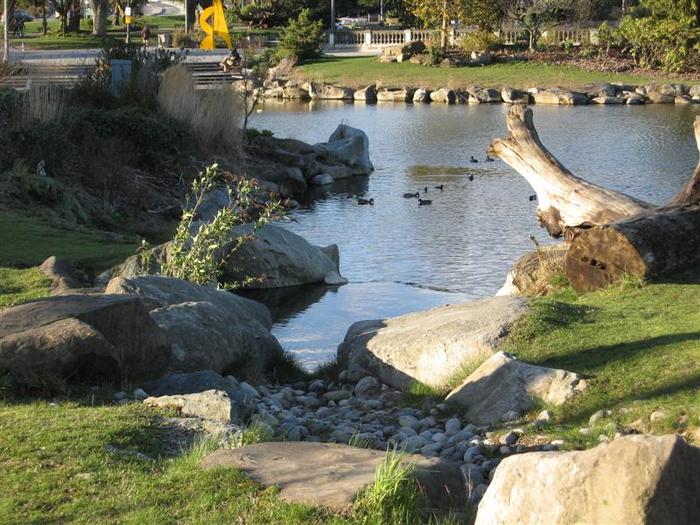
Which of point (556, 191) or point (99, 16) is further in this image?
point (99, 16)

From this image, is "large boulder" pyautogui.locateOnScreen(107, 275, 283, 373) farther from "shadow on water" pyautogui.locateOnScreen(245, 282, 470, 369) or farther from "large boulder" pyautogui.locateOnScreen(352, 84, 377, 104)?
"large boulder" pyautogui.locateOnScreen(352, 84, 377, 104)

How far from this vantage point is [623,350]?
31.3 feet

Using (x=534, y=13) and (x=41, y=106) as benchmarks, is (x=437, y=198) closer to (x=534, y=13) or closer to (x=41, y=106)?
(x=41, y=106)

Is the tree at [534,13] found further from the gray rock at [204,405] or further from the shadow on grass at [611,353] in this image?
the gray rock at [204,405]

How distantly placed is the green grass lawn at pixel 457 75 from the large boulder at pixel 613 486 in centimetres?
5690

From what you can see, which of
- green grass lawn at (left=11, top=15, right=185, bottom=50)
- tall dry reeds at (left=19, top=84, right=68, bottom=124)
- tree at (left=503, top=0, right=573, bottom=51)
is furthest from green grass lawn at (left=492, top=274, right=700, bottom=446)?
tree at (left=503, top=0, right=573, bottom=51)

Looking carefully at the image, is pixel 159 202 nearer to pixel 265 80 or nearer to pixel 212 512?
pixel 212 512

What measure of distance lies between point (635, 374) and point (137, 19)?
89.7m

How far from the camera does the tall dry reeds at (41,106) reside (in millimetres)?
22906

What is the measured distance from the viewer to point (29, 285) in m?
12.4

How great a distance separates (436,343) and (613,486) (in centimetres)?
611

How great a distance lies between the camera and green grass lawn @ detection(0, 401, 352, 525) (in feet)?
17.8

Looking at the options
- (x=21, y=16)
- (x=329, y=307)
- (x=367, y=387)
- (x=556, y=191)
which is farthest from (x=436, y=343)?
(x=21, y=16)

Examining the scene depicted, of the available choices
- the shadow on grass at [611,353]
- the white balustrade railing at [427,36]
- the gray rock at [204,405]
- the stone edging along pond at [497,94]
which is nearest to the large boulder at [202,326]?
the gray rock at [204,405]
